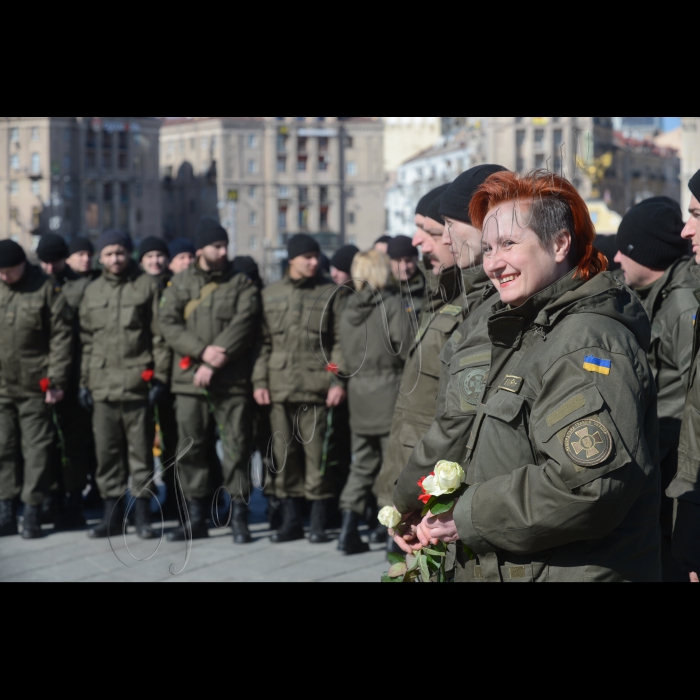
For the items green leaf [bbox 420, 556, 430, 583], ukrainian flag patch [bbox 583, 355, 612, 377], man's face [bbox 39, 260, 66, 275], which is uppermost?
man's face [bbox 39, 260, 66, 275]

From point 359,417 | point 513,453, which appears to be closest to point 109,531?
point 359,417

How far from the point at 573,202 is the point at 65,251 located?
20.3 feet

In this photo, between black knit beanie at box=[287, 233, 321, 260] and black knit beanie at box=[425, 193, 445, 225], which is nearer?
black knit beanie at box=[425, 193, 445, 225]

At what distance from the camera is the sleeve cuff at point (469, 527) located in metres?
2.36

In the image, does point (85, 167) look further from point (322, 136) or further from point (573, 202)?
point (573, 202)

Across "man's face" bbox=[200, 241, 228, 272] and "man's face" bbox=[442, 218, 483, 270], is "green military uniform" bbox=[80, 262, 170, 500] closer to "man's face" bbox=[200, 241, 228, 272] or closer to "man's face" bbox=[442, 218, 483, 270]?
"man's face" bbox=[200, 241, 228, 272]

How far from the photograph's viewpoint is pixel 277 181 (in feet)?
229

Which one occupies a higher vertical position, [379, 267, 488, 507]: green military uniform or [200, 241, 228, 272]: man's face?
[200, 241, 228, 272]: man's face

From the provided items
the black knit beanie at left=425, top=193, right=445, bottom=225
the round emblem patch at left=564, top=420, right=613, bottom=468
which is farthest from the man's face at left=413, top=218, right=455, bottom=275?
the round emblem patch at left=564, top=420, right=613, bottom=468

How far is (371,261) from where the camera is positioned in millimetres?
6051

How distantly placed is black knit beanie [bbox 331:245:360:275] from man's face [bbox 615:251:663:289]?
3.32 metres

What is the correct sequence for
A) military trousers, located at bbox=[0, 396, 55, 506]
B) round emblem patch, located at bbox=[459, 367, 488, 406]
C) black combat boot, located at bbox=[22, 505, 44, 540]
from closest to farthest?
round emblem patch, located at bbox=[459, 367, 488, 406]
black combat boot, located at bbox=[22, 505, 44, 540]
military trousers, located at bbox=[0, 396, 55, 506]

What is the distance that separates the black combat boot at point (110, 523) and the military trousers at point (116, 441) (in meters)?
0.12

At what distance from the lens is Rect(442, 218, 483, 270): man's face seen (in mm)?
3371
